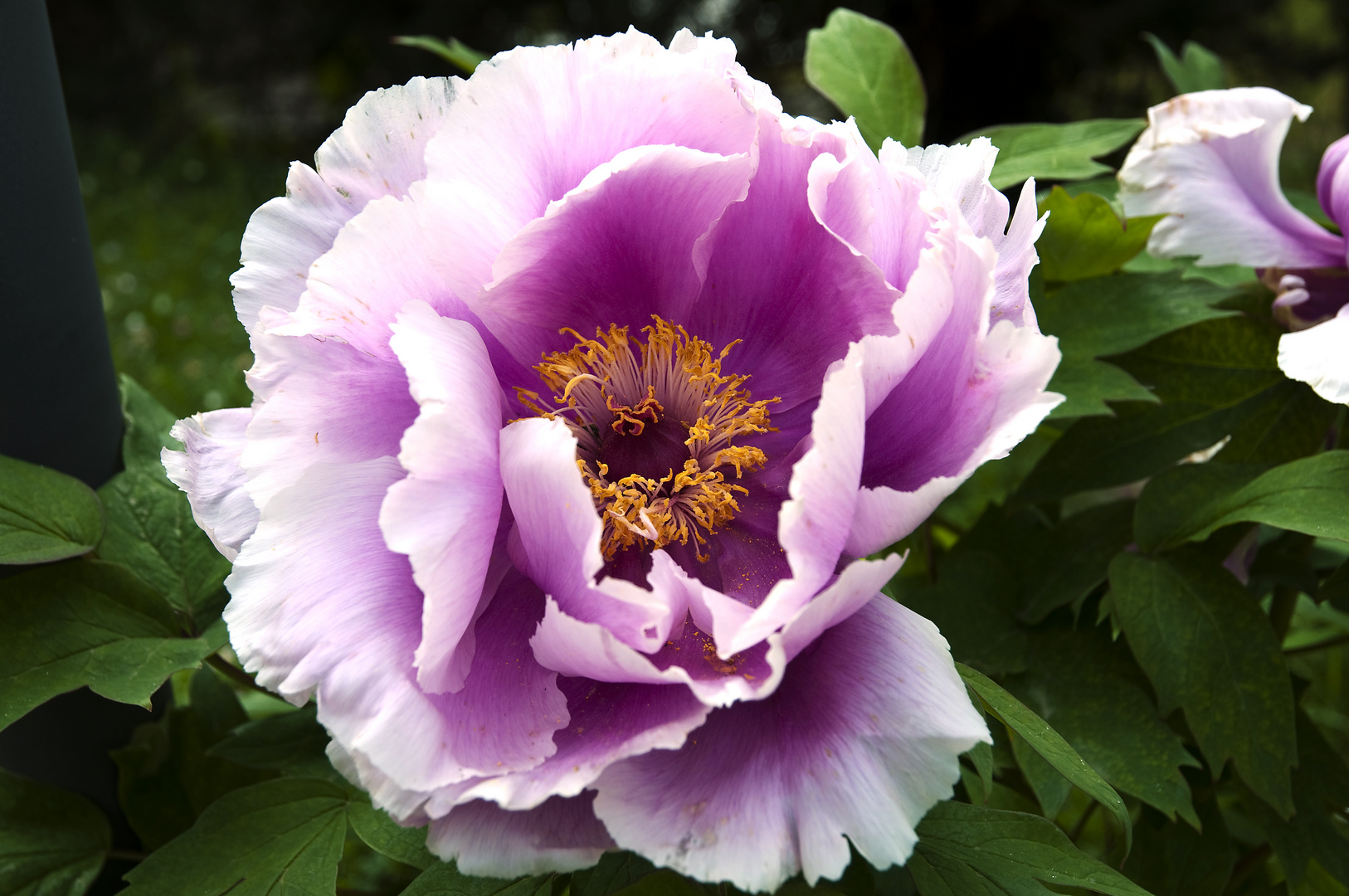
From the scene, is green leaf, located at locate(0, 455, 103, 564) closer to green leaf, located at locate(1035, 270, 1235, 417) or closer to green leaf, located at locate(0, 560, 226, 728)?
green leaf, located at locate(0, 560, 226, 728)

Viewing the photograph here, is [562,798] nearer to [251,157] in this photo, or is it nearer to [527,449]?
[527,449]

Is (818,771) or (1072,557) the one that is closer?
(818,771)

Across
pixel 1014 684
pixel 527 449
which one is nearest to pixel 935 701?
pixel 527 449

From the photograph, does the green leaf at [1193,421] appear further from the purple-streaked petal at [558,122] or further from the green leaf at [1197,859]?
the purple-streaked petal at [558,122]

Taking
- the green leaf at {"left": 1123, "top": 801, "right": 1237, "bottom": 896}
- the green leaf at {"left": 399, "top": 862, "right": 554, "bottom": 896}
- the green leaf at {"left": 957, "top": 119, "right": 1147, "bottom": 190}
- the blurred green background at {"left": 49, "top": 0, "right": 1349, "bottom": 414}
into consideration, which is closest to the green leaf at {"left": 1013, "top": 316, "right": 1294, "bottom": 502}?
the green leaf at {"left": 957, "top": 119, "right": 1147, "bottom": 190}

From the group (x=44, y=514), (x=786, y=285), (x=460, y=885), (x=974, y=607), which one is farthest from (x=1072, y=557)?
(x=44, y=514)

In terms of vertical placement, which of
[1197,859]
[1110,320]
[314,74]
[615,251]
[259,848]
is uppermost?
[615,251]

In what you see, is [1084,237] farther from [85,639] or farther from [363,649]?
[85,639]
